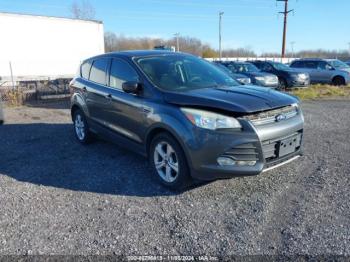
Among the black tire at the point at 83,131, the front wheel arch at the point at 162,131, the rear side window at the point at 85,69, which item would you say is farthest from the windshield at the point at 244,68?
the front wheel arch at the point at 162,131

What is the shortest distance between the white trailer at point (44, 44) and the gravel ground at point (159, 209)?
16007 millimetres

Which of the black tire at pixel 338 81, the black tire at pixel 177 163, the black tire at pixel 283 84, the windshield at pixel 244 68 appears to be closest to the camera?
the black tire at pixel 177 163

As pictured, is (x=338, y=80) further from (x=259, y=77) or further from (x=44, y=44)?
(x=44, y=44)

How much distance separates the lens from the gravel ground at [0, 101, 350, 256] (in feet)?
9.72

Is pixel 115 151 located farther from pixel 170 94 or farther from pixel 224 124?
pixel 224 124

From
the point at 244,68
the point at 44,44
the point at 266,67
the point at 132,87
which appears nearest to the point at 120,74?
the point at 132,87

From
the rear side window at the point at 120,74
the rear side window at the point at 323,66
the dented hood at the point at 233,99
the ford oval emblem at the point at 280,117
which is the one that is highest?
the rear side window at the point at 120,74

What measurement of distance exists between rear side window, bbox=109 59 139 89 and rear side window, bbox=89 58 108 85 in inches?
11.8

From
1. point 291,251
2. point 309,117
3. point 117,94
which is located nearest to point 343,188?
point 291,251

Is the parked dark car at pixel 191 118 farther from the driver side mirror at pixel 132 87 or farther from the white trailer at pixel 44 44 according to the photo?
the white trailer at pixel 44 44

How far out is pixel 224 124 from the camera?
3.56 metres

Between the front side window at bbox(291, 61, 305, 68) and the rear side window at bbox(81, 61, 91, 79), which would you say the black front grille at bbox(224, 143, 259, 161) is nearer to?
the rear side window at bbox(81, 61, 91, 79)

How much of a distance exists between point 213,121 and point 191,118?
0.26 m

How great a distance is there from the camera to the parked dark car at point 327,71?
59.5 feet
